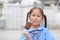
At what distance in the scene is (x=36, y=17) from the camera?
2.88 m

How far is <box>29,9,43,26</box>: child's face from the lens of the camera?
2877 mm

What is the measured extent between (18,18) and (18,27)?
38 cm

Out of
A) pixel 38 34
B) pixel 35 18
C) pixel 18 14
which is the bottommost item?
pixel 18 14

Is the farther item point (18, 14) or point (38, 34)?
point (18, 14)

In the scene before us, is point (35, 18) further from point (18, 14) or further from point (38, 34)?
point (18, 14)

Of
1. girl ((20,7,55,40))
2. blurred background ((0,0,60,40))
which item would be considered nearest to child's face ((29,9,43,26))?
girl ((20,7,55,40))

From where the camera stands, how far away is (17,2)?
37.6 feet

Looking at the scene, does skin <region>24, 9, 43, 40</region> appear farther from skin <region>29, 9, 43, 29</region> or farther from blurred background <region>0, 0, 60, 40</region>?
blurred background <region>0, 0, 60, 40</region>

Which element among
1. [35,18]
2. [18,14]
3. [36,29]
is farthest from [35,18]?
[18,14]

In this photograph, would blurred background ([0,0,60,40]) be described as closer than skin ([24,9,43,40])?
No

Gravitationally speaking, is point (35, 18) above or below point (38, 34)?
above

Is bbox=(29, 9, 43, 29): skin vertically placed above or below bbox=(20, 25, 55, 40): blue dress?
above

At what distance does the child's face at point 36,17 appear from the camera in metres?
2.88

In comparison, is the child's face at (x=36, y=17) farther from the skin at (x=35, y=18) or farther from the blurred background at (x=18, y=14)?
the blurred background at (x=18, y=14)
